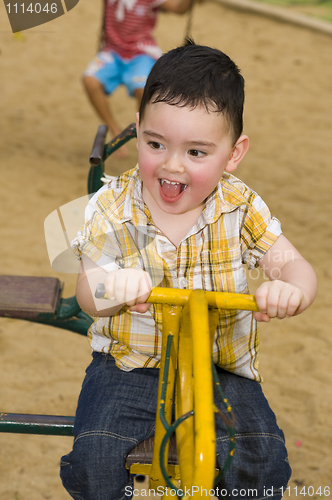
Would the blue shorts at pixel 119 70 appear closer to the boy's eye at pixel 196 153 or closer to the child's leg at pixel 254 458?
the boy's eye at pixel 196 153

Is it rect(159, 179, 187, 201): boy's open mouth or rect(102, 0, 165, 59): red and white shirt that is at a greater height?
rect(102, 0, 165, 59): red and white shirt

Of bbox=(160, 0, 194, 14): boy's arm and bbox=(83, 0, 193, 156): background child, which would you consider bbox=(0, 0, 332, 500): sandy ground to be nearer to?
bbox=(83, 0, 193, 156): background child

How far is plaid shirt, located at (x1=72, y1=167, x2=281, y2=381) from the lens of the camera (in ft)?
3.83

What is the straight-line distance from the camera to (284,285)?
933 mm

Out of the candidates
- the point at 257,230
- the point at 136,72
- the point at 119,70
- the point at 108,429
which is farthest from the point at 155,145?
the point at 119,70

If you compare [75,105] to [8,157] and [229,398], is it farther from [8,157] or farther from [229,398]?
[229,398]

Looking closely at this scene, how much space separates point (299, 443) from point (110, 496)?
2.97ft

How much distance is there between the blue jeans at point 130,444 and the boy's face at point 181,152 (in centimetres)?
40

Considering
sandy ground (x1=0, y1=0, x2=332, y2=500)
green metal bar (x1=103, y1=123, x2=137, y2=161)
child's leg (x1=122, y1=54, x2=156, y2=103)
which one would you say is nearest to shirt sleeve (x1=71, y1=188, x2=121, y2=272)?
green metal bar (x1=103, y1=123, x2=137, y2=161)

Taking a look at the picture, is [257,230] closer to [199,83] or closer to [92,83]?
[199,83]

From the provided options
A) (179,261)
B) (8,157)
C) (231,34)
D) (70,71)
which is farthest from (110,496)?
(231,34)

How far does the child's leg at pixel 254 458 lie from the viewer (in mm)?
1083

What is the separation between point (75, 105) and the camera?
3928 mm

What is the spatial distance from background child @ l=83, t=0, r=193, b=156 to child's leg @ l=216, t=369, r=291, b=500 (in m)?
2.25
